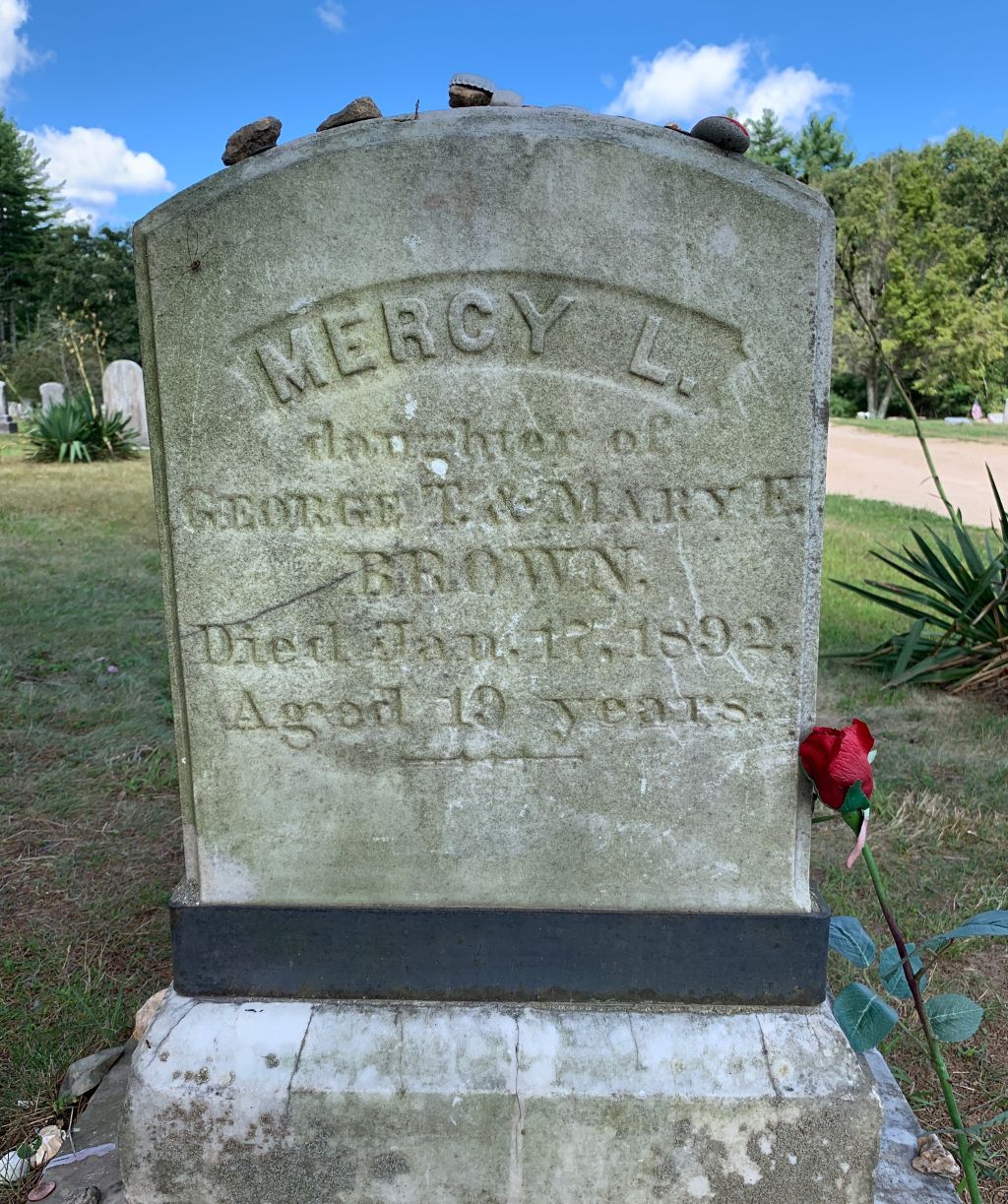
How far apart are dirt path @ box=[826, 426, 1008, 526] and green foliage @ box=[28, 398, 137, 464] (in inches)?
349

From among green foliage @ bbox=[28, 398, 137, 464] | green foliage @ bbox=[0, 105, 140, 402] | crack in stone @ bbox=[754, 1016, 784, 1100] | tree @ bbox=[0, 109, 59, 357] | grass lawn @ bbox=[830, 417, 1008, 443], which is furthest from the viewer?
tree @ bbox=[0, 109, 59, 357]

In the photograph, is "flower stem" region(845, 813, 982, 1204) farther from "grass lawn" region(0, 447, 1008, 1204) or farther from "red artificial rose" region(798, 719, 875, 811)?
"grass lawn" region(0, 447, 1008, 1204)

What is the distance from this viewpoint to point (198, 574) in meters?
1.62

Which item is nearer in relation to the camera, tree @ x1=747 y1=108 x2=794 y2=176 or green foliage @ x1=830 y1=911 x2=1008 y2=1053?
green foliage @ x1=830 y1=911 x2=1008 y2=1053

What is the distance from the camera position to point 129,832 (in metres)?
3.13

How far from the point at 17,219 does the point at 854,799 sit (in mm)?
43916

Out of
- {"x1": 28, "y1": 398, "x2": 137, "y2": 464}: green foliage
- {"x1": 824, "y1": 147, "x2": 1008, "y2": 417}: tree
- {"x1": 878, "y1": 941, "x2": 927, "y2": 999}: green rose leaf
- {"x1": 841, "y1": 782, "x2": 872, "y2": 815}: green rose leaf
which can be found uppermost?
{"x1": 824, "y1": 147, "x2": 1008, "y2": 417}: tree

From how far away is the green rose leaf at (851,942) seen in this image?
5.66 feet

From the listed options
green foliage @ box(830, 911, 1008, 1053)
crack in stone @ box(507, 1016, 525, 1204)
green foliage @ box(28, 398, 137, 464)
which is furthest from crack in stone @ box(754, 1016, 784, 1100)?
green foliage @ box(28, 398, 137, 464)

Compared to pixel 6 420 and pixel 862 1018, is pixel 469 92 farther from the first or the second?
pixel 6 420

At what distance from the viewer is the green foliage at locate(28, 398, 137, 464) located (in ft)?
39.2

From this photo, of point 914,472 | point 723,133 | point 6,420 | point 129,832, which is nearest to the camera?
point 723,133

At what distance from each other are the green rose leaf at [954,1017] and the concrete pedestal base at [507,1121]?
15 centimetres

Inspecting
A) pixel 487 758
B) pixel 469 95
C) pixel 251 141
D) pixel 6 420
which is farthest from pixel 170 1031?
pixel 6 420
